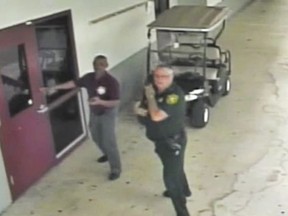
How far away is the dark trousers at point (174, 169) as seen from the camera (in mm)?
5020

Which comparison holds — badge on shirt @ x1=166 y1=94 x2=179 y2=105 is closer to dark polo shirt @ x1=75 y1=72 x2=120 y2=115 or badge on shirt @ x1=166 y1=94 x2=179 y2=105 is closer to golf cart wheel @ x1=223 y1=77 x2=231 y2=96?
dark polo shirt @ x1=75 y1=72 x2=120 y2=115

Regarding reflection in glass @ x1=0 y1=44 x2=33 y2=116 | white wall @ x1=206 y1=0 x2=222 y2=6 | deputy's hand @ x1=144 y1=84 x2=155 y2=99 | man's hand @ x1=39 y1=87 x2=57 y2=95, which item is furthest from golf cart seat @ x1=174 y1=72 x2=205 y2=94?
white wall @ x1=206 y1=0 x2=222 y2=6

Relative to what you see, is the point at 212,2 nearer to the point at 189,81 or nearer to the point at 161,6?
the point at 161,6

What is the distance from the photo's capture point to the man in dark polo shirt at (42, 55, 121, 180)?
233 inches

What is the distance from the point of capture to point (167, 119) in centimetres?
486

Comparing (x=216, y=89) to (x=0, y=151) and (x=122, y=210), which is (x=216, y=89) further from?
(x=0, y=151)

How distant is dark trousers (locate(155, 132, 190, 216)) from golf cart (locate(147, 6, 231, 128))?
2.76m

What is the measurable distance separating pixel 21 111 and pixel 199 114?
2946 mm

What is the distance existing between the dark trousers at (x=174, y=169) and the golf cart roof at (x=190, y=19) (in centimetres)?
→ 332

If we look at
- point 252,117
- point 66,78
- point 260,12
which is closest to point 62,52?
point 66,78

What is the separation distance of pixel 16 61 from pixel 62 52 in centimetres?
118

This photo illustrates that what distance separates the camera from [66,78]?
7188 millimetres

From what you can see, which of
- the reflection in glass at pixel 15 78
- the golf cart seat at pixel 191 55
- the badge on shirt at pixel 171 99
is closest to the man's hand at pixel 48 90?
the reflection in glass at pixel 15 78

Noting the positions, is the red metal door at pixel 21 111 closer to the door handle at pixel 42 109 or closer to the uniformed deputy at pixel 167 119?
the door handle at pixel 42 109
